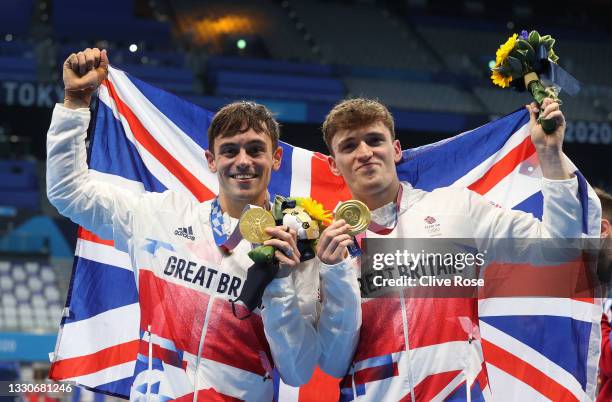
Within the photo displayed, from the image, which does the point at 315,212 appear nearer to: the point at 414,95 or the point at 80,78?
the point at 80,78

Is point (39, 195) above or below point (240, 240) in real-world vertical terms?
above

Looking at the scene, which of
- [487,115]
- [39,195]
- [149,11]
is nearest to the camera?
[39,195]

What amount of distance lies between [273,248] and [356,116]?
26.4 inches

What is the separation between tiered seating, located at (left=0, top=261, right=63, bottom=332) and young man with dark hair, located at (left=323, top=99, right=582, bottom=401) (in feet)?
27.7

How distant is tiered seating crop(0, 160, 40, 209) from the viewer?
41.3 ft

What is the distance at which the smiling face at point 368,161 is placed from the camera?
121 inches

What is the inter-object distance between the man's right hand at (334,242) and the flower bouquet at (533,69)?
798 millimetres

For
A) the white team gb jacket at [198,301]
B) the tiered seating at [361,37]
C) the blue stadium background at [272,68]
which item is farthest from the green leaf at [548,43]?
the tiered seating at [361,37]

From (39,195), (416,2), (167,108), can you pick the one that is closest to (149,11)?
(39,195)

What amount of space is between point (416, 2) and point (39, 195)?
381 inches

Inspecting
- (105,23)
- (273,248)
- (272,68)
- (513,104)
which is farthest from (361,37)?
(273,248)

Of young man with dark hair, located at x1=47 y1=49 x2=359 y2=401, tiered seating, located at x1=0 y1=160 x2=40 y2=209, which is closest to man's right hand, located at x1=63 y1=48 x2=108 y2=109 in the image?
young man with dark hair, located at x1=47 y1=49 x2=359 y2=401

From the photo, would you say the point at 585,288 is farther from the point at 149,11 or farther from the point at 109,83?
the point at 149,11

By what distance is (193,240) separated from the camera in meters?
3.03
